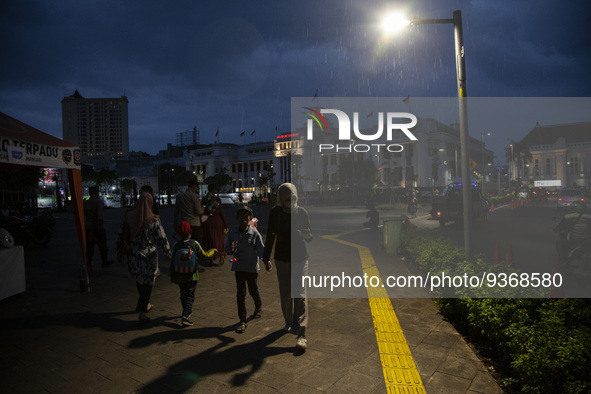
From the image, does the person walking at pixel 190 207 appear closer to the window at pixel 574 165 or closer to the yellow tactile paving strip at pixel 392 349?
the yellow tactile paving strip at pixel 392 349

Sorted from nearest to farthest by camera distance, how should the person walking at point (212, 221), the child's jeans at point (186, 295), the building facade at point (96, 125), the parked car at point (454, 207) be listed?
the child's jeans at point (186, 295) < the person walking at point (212, 221) < the parked car at point (454, 207) < the building facade at point (96, 125)

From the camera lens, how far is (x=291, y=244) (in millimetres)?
4102

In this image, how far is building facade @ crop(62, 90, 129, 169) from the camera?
18575cm

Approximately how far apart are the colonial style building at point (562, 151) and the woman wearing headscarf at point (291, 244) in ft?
17.9

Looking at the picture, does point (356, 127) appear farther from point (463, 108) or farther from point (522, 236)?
A: point (522, 236)

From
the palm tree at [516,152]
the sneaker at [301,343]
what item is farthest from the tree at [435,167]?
the sneaker at [301,343]

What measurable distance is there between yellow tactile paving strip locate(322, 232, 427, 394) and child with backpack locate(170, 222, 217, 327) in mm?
2386

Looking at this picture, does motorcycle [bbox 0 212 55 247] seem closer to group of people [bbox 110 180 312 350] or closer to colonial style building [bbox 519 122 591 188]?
group of people [bbox 110 180 312 350]

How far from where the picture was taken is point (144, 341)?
4254 mm

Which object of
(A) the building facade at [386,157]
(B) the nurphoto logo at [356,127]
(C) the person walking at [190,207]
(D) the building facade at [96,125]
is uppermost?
(D) the building facade at [96,125]

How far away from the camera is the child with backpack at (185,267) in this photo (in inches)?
181

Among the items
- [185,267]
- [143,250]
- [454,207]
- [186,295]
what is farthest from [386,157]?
[454,207]

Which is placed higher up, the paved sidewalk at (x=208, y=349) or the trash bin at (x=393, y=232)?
the trash bin at (x=393, y=232)

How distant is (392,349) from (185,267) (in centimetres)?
263
